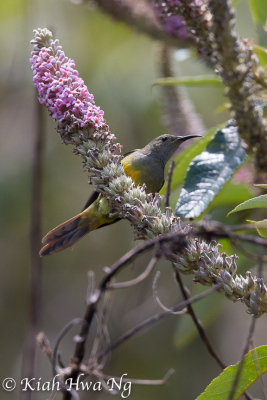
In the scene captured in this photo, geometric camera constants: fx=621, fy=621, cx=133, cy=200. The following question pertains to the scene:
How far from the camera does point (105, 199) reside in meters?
2.71

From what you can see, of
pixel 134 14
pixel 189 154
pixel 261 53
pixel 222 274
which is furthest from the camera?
pixel 134 14

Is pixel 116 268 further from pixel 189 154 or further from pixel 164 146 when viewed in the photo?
pixel 164 146

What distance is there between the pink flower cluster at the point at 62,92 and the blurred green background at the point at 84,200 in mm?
3396

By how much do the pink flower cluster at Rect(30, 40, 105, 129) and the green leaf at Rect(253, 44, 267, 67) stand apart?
782 mm

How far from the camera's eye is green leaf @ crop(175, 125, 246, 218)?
84.7 inches

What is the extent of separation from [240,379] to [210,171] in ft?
2.63

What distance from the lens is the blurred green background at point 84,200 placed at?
5.69 m

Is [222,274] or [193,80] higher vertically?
[193,80]

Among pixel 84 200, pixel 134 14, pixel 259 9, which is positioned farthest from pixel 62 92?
pixel 84 200

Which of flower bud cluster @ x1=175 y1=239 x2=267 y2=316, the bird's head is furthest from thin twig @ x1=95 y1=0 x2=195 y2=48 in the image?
flower bud cluster @ x1=175 y1=239 x2=267 y2=316

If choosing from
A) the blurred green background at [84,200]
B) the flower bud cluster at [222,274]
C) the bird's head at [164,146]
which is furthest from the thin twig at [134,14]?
the blurred green background at [84,200]

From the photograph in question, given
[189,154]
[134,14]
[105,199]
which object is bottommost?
[105,199]

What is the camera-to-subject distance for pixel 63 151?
6.38 meters

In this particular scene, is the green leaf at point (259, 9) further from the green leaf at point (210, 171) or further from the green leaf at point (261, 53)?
the green leaf at point (210, 171)
